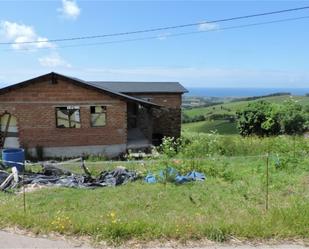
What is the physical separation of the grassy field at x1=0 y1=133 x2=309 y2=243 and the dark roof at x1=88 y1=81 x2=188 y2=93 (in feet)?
41.8

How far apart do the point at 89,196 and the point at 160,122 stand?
18916 mm

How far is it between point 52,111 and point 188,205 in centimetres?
1317

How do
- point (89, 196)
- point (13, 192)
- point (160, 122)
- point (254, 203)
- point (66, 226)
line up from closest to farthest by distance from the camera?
1. point (66, 226)
2. point (254, 203)
3. point (89, 196)
4. point (13, 192)
5. point (160, 122)

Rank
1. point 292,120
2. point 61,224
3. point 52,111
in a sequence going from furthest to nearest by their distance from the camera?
point 292,120 → point 52,111 → point 61,224

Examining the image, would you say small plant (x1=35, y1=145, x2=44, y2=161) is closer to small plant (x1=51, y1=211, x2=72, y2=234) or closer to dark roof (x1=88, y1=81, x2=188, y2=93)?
dark roof (x1=88, y1=81, x2=188, y2=93)

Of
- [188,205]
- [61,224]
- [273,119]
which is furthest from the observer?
[273,119]

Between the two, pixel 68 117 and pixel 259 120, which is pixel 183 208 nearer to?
pixel 68 117

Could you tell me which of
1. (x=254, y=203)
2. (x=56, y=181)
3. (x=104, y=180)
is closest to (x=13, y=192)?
(x=56, y=181)

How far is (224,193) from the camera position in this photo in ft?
29.9

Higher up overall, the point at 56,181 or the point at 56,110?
the point at 56,110

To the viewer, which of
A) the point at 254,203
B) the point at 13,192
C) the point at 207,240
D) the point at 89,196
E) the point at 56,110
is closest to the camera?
the point at 207,240

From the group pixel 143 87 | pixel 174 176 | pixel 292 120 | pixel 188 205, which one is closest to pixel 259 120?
pixel 292 120

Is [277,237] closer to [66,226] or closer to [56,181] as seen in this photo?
[66,226]

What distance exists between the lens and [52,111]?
19797mm
